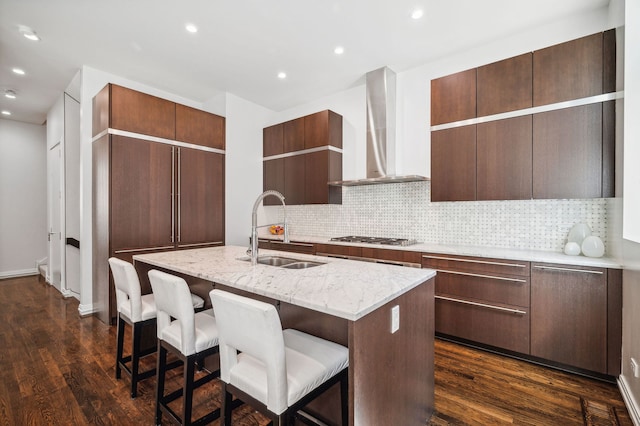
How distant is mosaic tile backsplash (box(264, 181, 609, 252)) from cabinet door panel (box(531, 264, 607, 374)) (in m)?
0.56

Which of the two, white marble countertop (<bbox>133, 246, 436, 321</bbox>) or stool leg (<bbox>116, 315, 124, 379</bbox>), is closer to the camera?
white marble countertop (<bbox>133, 246, 436, 321</bbox>)

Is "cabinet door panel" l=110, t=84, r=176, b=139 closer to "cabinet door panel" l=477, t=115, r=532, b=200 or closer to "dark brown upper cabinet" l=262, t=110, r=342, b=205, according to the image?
"dark brown upper cabinet" l=262, t=110, r=342, b=205

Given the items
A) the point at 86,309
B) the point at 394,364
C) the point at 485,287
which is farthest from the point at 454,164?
the point at 86,309

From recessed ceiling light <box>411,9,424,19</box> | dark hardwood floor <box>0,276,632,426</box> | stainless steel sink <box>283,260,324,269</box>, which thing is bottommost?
dark hardwood floor <box>0,276,632,426</box>

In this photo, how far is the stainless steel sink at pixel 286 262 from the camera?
2.36m

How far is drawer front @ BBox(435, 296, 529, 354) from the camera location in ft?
8.14

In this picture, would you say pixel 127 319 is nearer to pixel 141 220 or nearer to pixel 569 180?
pixel 141 220

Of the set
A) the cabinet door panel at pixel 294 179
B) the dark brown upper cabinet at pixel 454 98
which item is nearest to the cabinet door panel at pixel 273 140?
the cabinet door panel at pixel 294 179

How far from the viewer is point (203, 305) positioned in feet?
7.66

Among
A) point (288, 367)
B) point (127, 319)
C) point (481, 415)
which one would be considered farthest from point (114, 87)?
point (481, 415)

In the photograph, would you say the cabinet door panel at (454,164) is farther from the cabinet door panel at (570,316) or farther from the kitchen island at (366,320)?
the kitchen island at (366,320)

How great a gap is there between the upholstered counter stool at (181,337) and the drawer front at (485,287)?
2.15 metres

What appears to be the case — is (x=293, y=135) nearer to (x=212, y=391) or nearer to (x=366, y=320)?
(x=212, y=391)

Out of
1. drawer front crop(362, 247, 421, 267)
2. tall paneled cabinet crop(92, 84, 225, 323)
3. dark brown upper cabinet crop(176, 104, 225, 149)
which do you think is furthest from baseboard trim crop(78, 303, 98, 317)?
drawer front crop(362, 247, 421, 267)
